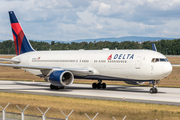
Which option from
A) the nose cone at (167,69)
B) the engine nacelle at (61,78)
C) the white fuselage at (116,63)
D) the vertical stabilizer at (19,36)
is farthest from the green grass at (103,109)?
the vertical stabilizer at (19,36)

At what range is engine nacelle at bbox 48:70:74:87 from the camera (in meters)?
33.9

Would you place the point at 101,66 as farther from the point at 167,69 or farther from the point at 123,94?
the point at 167,69

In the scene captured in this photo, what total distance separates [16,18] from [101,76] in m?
18.0

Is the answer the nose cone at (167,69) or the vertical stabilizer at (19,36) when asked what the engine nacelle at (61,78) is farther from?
the vertical stabilizer at (19,36)

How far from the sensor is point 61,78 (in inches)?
1332

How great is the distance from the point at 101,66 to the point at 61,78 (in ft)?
16.7

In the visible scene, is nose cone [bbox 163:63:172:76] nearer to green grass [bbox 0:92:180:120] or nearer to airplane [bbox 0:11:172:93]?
airplane [bbox 0:11:172:93]

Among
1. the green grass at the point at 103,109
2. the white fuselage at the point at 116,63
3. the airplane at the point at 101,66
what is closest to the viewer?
the green grass at the point at 103,109

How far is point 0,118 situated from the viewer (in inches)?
696

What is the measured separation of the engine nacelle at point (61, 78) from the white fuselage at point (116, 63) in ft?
5.14

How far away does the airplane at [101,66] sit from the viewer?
3166 cm

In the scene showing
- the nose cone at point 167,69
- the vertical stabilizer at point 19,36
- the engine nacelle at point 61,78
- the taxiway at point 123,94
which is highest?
the vertical stabilizer at point 19,36

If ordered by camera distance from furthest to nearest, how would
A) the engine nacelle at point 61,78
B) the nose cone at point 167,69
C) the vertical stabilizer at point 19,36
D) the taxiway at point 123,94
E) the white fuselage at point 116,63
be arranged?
the vertical stabilizer at point 19,36
the engine nacelle at point 61,78
the white fuselage at point 116,63
the nose cone at point 167,69
the taxiway at point 123,94

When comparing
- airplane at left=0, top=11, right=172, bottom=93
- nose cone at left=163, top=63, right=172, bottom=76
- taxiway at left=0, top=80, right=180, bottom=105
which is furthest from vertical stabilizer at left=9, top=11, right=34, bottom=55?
nose cone at left=163, top=63, right=172, bottom=76
